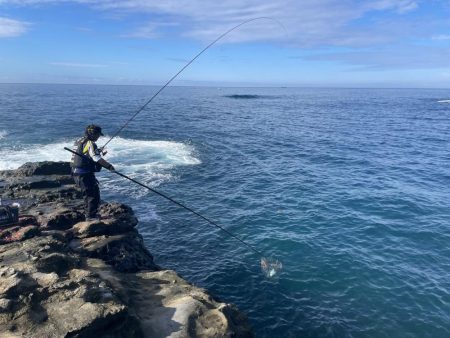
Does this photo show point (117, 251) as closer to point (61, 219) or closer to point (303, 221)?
point (61, 219)

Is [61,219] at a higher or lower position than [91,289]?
lower

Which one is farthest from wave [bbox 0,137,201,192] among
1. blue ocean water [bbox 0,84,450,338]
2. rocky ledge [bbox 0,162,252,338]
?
rocky ledge [bbox 0,162,252,338]

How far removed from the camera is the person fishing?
12.9m

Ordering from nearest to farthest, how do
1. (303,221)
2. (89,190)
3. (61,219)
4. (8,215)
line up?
1. (8,215)
2. (89,190)
3. (61,219)
4. (303,221)

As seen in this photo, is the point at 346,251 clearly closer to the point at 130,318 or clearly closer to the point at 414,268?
the point at 414,268

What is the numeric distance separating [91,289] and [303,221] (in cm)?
1599

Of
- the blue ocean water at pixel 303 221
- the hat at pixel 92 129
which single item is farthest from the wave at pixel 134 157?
the hat at pixel 92 129

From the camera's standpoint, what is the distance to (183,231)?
20.7m

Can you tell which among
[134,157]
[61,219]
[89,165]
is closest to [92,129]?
[89,165]

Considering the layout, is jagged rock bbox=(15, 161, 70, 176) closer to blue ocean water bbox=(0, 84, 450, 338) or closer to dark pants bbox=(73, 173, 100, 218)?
blue ocean water bbox=(0, 84, 450, 338)

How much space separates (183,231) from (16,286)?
42.4ft

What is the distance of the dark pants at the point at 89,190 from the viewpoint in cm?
1377

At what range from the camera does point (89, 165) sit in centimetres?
1358

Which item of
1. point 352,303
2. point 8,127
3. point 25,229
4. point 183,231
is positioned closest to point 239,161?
point 183,231
